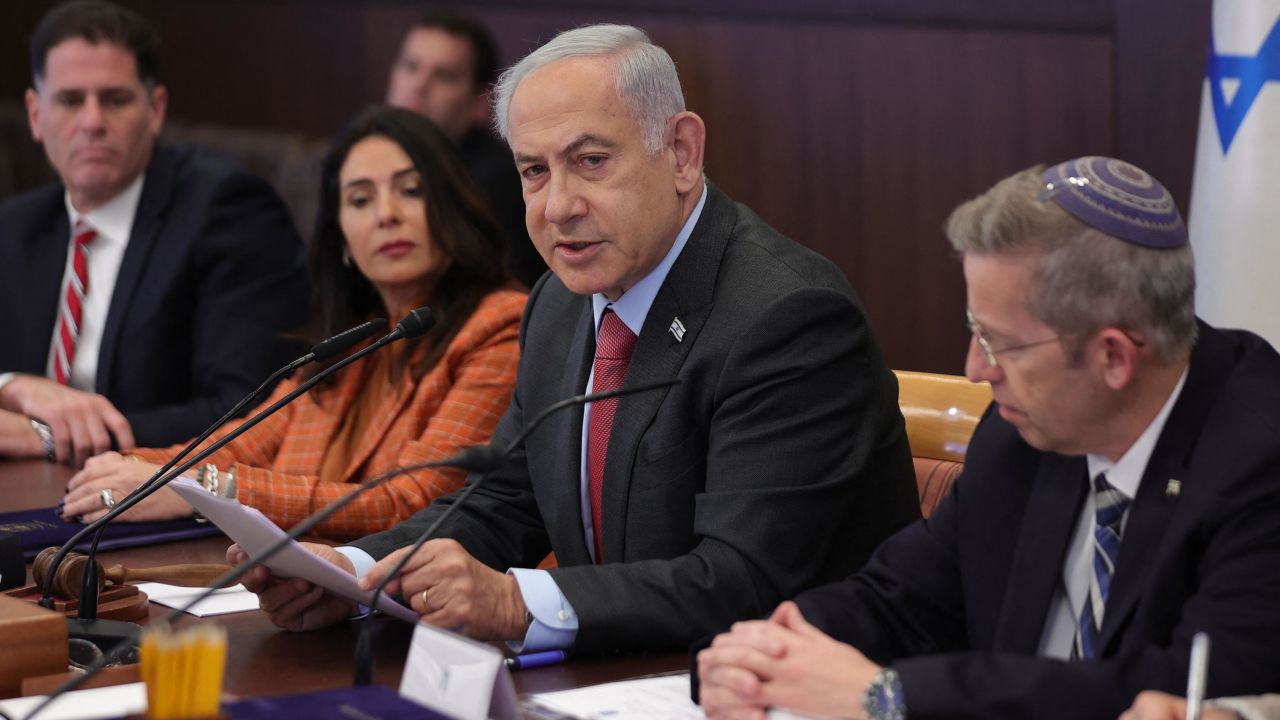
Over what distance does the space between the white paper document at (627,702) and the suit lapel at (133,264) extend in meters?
2.39

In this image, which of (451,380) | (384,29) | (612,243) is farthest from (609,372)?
(384,29)

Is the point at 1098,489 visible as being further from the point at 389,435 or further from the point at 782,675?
the point at 389,435

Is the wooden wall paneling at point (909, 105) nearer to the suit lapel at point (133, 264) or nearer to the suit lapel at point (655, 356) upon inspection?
the suit lapel at point (133, 264)

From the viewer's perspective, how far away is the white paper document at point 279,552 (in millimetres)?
1909

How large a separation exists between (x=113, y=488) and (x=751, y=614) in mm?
1264

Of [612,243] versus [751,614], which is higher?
[612,243]

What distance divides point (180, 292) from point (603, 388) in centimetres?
187

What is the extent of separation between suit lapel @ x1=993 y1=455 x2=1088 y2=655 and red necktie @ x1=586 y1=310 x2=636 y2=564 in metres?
0.70

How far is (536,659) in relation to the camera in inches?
77.2

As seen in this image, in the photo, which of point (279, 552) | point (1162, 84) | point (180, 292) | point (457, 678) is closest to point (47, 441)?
point (180, 292)

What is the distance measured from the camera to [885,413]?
2.26 m

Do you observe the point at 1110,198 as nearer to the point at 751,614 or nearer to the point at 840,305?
the point at 840,305

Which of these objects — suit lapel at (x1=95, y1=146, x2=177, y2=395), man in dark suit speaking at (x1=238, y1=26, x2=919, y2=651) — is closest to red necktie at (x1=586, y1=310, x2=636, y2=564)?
man in dark suit speaking at (x1=238, y1=26, x2=919, y2=651)

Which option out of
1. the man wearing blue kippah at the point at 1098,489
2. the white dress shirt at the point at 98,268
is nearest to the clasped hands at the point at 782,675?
the man wearing blue kippah at the point at 1098,489
